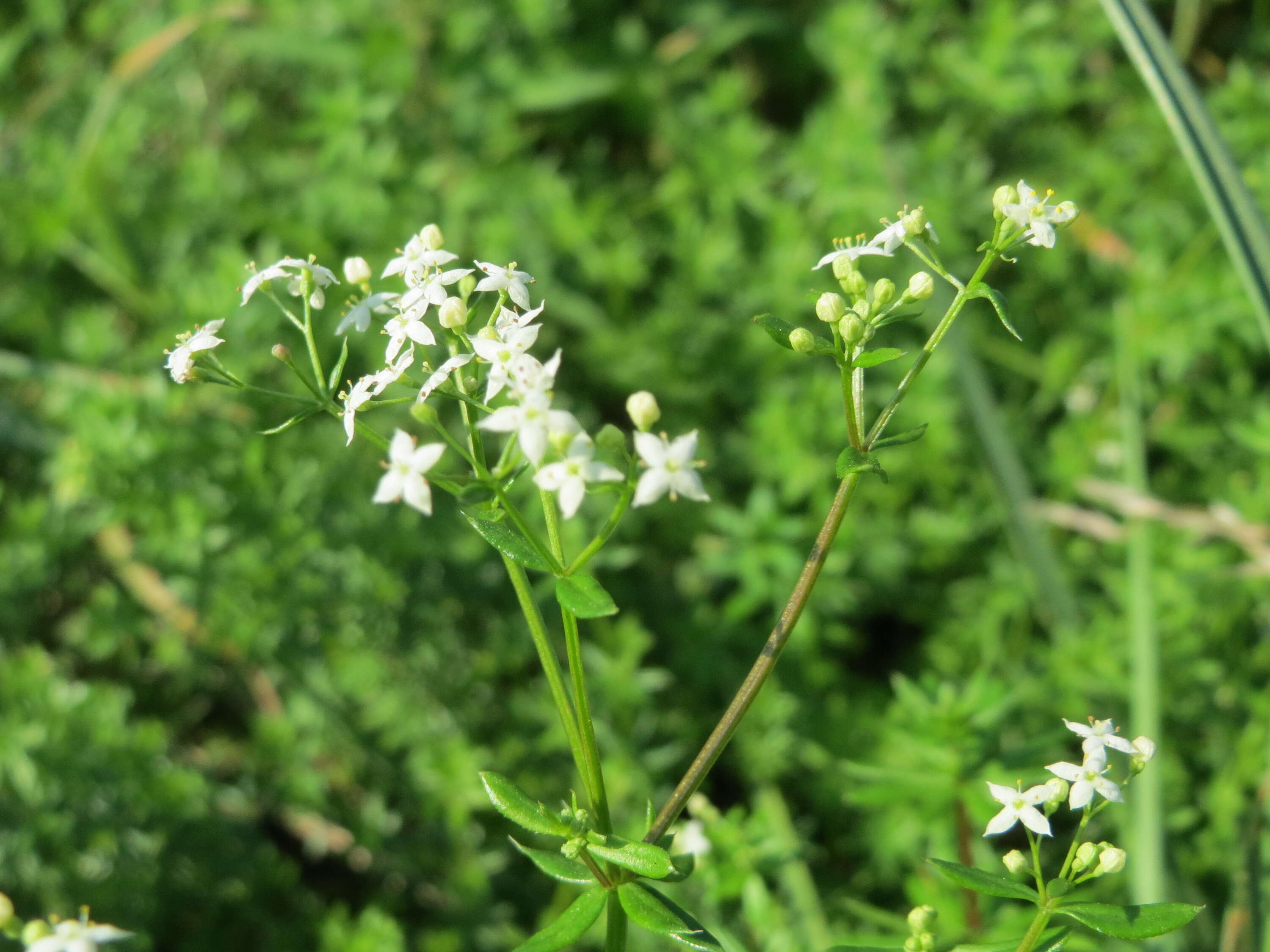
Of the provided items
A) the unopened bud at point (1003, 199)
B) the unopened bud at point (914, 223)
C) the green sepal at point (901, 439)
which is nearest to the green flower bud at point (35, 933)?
A: the green sepal at point (901, 439)

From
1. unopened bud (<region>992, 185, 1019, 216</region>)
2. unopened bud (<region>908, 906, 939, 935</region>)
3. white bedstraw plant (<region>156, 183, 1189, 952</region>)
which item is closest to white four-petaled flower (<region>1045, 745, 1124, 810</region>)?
white bedstraw plant (<region>156, 183, 1189, 952</region>)

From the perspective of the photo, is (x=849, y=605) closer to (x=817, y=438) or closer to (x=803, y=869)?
(x=817, y=438)

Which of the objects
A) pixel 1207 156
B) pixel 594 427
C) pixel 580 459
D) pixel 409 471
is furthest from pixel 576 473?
pixel 594 427

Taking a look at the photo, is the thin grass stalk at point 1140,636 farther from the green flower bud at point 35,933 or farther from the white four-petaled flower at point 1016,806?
the green flower bud at point 35,933

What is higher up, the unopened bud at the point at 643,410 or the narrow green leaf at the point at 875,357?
the narrow green leaf at the point at 875,357

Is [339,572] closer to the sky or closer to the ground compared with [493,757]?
closer to the sky

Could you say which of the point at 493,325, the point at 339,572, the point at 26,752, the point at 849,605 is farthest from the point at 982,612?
the point at 26,752

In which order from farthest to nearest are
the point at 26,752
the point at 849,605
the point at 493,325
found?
1. the point at 849,605
2. the point at 26,752
3. the point at 493,325

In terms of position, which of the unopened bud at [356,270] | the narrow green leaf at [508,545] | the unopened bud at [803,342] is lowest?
the narrow green leaf at [508,545]
